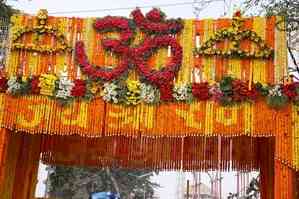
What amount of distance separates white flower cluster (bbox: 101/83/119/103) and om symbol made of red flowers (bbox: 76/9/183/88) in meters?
0.11

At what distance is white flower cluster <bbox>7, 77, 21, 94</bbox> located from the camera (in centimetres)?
673

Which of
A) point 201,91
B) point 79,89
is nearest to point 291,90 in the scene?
point 201,91

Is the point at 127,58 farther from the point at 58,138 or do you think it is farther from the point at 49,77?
the point at 58,138

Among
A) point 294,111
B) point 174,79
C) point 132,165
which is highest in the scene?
point 174,79

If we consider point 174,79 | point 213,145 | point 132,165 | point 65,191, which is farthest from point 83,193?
point 174,79

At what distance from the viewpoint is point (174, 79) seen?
6.66 m

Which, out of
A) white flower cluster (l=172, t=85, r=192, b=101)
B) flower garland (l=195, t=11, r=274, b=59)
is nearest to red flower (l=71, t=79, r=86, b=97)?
white flower cluster (l=172, t=85, r=192, b=101)

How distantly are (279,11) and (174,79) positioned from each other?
5.50 feet

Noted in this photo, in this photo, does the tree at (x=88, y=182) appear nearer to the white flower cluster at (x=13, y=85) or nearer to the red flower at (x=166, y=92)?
the white flower cluster at (x=13, y=85)

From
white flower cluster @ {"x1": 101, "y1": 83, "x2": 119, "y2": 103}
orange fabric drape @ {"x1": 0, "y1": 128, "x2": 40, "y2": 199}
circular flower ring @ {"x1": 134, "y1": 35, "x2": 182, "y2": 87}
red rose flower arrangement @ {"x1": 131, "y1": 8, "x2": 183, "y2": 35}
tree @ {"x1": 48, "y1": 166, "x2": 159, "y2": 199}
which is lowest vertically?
tree @ {"x1": 48, "y1": 166, "x2": 159, "y2": 199}

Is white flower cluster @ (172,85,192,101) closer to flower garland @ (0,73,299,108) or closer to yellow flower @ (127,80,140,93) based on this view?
flower garland @ (0,73,299,108)

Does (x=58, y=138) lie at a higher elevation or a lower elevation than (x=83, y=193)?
higher

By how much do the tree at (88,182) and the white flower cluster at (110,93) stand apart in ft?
34.4

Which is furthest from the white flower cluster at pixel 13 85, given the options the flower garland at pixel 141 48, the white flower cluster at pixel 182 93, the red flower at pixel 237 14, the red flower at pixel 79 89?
the red flower at pixel 237 14
